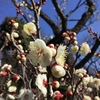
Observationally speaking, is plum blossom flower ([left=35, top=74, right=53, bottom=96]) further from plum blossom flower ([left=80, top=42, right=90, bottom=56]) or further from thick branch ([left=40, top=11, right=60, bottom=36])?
thick branch ([left=40, top=11, right=60, bottom=36])

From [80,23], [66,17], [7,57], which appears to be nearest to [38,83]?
[66,17]

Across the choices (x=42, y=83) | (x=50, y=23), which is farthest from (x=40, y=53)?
(x=50, y=23)

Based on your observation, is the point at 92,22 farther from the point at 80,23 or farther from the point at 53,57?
the point at 53,57

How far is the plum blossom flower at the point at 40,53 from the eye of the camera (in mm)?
738

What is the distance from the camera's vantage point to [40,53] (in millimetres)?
791

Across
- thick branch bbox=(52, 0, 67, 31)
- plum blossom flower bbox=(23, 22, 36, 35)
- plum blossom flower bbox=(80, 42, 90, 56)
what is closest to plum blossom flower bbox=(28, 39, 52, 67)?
plum blossom flower bbox=(23, 22, 36, 35)

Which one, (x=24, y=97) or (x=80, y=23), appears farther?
(x=80, y=23)

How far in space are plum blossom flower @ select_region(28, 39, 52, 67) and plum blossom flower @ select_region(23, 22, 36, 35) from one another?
203mm

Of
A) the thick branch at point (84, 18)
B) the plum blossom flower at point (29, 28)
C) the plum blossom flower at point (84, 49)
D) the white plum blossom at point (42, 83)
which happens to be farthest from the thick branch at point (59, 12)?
the white plum blossom at point (42, 83)

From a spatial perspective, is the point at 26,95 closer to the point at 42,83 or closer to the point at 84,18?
the point at 42,83

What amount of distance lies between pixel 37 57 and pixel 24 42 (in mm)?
7076

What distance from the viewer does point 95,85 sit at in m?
1.33

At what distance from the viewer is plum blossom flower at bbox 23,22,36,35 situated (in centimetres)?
97

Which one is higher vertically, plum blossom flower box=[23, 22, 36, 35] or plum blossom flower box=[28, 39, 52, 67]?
plum blossom flower box=[23, 22, 36, 35]
